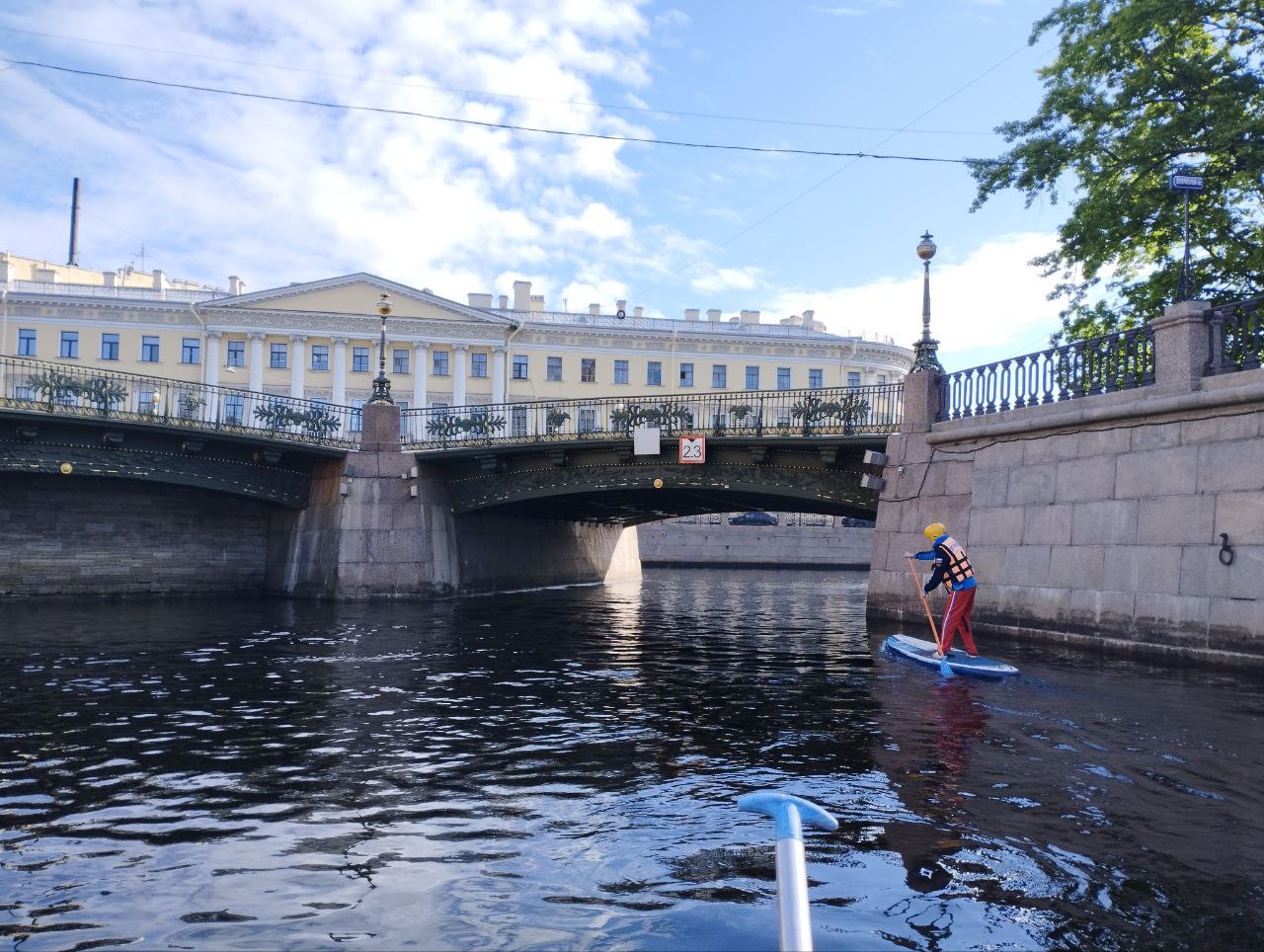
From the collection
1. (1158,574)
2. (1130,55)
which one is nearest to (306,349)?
(1130,55)

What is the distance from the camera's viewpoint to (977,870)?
590 cm

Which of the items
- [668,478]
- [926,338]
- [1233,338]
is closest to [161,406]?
[668,478]

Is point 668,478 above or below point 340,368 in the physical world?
below

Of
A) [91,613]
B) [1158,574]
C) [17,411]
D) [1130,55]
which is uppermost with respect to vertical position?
[1130,55]

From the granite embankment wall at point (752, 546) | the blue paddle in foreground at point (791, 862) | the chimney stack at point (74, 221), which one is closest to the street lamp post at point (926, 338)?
the blue paddle in foreground at point (791, 862)

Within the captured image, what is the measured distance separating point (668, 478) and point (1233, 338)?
46.7 ft

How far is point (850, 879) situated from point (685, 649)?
40.2ft

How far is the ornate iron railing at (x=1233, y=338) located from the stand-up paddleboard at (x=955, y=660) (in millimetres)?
5413

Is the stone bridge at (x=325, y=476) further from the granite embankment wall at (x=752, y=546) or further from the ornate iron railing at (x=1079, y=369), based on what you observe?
the granite embankment wall at (x=752, y=546)

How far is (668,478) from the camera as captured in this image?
88.8 ft

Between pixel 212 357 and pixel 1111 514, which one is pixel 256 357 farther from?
pixel 1111 514

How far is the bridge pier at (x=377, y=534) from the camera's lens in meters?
28.2

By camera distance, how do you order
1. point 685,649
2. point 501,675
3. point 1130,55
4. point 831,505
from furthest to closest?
point 831,505 < point 1130,55 < point 685,649 < point 501,675

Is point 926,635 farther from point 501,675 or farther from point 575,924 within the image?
point 575,924
